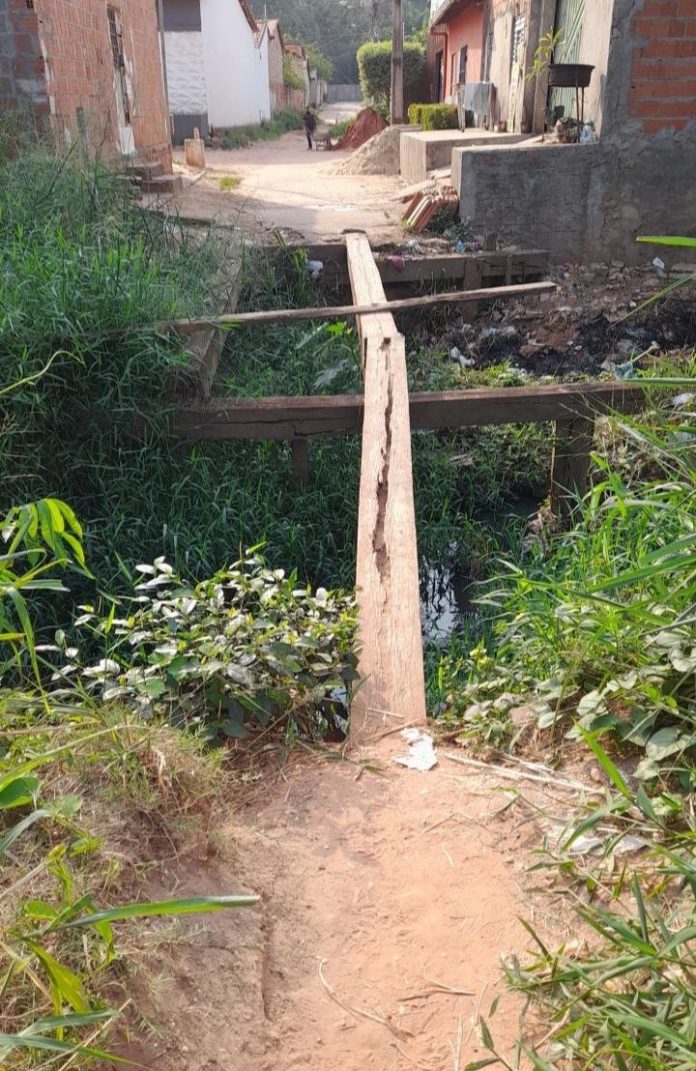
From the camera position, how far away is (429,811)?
1.87 metres

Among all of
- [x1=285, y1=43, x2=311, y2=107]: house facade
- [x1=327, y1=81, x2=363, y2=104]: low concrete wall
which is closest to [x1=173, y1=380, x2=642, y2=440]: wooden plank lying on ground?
[x1=285, y1=43, x2=311, y2=107]: house facade

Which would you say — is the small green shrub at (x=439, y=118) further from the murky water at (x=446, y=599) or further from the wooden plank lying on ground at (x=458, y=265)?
the murky water at (x=446, y=599)

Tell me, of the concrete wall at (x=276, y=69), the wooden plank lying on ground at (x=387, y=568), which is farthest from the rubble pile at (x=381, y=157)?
the concrete wall at (x=276, y=69)

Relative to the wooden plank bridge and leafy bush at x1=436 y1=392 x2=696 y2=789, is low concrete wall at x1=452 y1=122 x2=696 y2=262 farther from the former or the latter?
leafy bush at x1=436 y1=392 x2=696 y2=789

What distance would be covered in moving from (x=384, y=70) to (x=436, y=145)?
16593 mm

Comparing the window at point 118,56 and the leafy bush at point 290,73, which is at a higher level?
the leafy bush at point 290,73

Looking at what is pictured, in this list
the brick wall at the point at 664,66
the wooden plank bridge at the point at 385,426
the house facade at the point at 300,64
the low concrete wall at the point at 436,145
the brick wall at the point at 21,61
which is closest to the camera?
the wooden plank bridge at the point at 385,426

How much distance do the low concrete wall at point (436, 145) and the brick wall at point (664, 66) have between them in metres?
2.03

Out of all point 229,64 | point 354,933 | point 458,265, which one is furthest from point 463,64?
point 354,933

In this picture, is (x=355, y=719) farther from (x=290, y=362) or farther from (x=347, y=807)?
(x=290, y=362)

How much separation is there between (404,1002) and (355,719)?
0.85 metres

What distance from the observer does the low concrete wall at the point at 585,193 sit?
7.58 m

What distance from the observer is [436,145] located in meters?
11.0

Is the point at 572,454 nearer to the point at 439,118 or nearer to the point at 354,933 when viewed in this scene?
the point at 354,933
